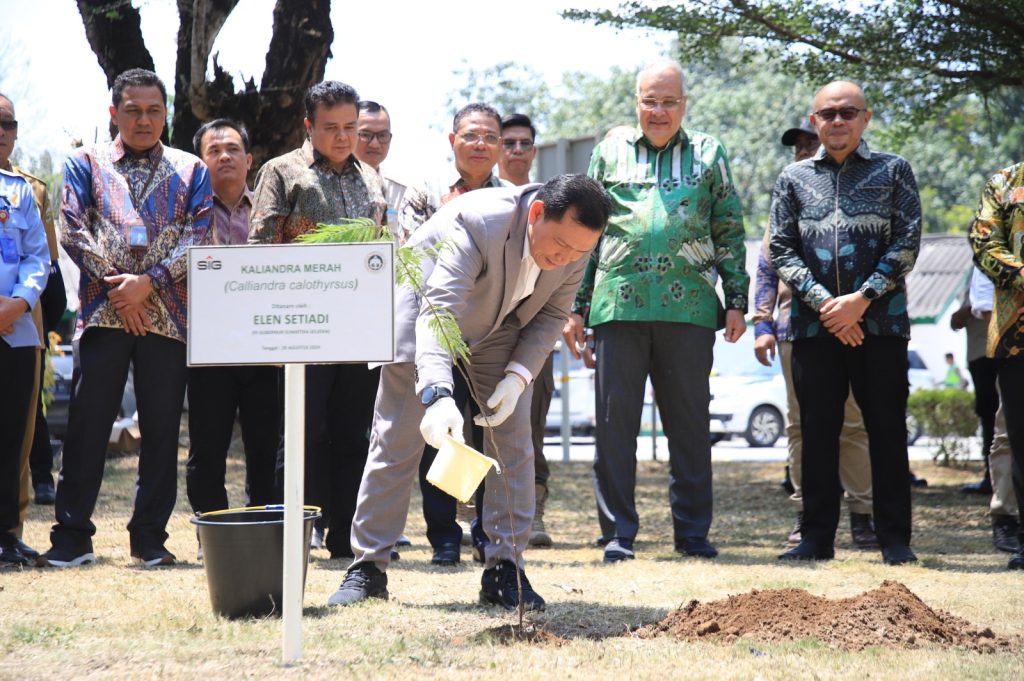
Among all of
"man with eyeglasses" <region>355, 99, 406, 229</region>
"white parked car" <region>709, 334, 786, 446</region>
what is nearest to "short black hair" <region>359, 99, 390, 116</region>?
"man with eyeglasses" <region>355, 99, 406, 229</region>

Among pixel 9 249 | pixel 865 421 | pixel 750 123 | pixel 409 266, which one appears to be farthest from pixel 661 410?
pixel 750 123

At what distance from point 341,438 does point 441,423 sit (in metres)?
2.18

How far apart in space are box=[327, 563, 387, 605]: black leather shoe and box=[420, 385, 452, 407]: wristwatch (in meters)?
0.97

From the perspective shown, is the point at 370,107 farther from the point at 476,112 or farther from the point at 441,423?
the point at 441,423

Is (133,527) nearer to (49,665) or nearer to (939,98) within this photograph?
(49,665)

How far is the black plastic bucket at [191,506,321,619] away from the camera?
14.2ft

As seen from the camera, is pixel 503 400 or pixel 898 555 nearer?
pixel 503 400

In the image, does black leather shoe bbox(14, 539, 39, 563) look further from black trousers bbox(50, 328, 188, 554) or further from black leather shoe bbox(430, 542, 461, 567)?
black leather shoe bbox(430, 542, 461, 567)

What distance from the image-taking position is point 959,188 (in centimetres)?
4288

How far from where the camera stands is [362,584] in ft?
15.3

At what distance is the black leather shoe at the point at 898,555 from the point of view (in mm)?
5859

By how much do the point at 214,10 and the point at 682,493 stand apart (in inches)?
229

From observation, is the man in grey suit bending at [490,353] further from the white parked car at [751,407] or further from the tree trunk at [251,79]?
the white parked car at [751,407]

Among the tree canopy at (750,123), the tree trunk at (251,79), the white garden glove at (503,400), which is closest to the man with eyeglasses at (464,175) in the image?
the white garden glove at (503,400)
